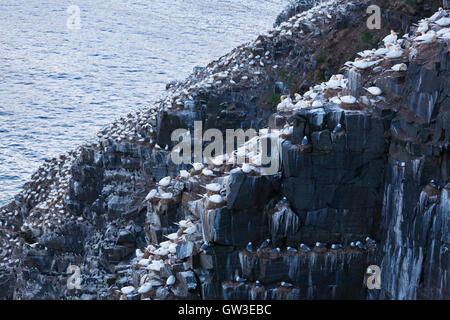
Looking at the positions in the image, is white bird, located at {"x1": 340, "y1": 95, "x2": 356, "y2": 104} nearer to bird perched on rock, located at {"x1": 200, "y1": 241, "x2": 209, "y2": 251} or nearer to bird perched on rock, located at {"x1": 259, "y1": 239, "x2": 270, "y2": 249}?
bird perched on rock, located at {"x1": 259, "y1": 239, "x2": 270, "y2": 249}

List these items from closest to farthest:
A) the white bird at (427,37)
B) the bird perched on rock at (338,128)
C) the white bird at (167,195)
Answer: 1. the bird perched on rock at (338,128)
2. the white bird at (427,37)
3. the white bird at (167,195)

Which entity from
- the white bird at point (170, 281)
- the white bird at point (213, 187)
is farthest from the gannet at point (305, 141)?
the white bird at point (170, 281)

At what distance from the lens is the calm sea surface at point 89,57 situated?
81625 millimetres

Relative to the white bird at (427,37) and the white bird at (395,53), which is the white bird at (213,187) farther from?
the white bird at (427,37)

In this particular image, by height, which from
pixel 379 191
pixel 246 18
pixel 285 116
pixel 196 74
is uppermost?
pixel 246 18

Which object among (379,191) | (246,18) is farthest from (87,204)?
(246,18)

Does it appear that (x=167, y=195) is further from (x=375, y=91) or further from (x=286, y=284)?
(x=375, y=91)

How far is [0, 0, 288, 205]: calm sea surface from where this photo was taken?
268 feet

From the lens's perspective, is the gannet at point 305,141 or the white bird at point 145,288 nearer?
the gannet at point 305,141

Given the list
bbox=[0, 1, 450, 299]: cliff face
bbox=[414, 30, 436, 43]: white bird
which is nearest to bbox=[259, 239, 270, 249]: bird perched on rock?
bbox=[0, 1, 450, 299]: cliff face

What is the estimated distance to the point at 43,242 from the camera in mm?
50188
